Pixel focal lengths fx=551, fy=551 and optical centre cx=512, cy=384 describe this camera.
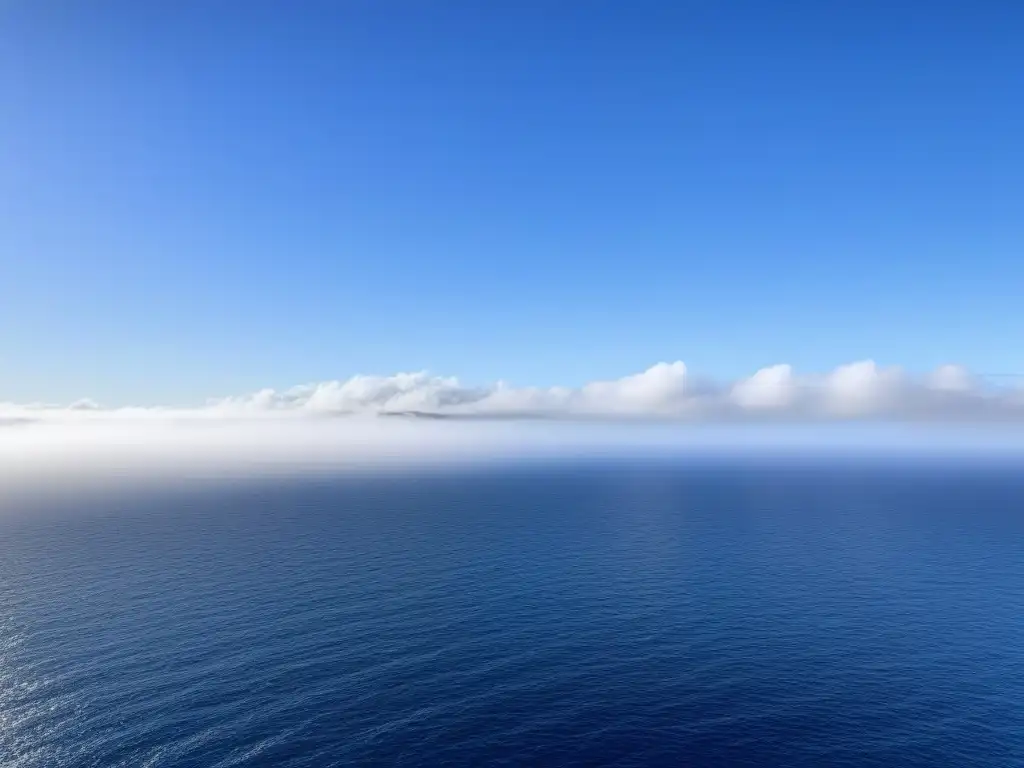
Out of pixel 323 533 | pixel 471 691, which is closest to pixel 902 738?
pixel 471 691

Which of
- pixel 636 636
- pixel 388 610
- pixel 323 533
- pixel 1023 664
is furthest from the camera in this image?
pixel 323 533

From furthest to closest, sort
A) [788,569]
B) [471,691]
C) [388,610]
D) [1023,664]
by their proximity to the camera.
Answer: [788,569] → [388,610] → [1023,664] → [471,691]

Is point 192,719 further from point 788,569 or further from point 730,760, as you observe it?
point 788,569

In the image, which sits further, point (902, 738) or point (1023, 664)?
point (1023, 664)

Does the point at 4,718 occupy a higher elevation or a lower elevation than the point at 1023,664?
higher

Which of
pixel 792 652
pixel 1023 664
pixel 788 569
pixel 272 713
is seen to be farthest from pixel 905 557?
pixel 272 713

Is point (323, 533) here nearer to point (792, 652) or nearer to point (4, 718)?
point (4, 718)
